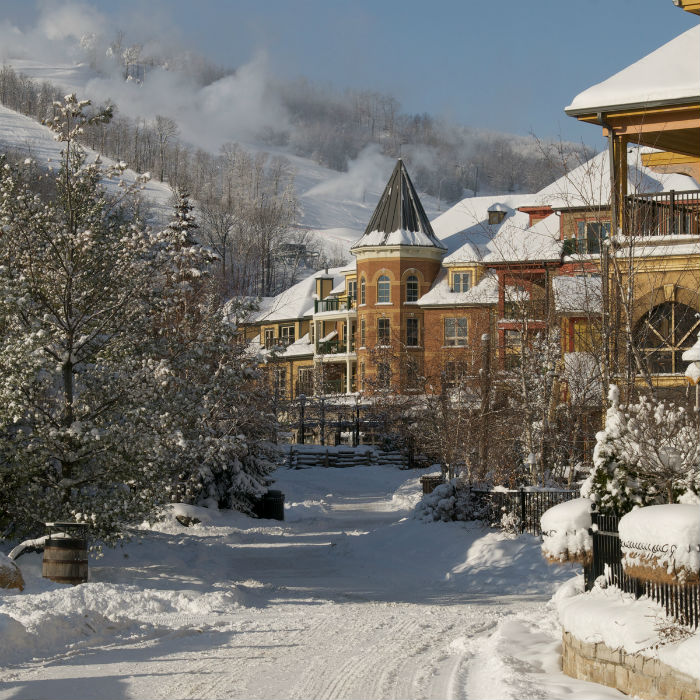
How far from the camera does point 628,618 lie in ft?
31.7

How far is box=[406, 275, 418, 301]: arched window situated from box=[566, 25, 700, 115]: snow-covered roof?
124 feet

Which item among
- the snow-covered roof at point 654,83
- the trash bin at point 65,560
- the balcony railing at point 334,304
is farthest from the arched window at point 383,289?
the trash bin at point 65,560

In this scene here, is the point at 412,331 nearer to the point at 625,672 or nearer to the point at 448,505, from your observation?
the point at 448,505

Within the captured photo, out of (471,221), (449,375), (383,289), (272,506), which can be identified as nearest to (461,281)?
(383,289)

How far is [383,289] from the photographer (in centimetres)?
5866

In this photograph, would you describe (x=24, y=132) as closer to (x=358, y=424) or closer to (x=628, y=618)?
(x=358, y=424)

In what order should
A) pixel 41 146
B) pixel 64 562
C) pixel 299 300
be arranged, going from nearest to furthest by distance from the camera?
1. pixel 64 562
2. pixel 299 300
3. pixel 41 146

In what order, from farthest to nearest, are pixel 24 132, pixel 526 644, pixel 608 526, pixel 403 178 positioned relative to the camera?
pixel 24 132, pixel 403 178, pixel 526 644, pixel 608 526

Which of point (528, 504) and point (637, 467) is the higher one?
point (637, 467)

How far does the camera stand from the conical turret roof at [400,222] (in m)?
58.1

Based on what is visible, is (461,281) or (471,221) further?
(471,221)

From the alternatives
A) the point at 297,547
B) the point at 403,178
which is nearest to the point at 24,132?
the point at 403,178

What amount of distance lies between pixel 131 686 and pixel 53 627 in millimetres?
2486

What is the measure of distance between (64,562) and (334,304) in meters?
50.8
